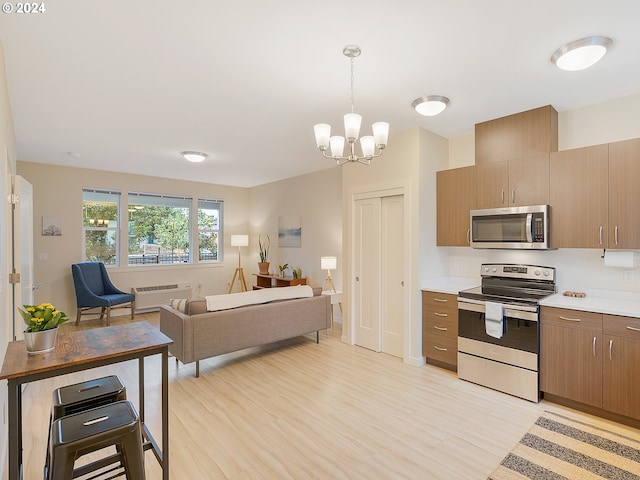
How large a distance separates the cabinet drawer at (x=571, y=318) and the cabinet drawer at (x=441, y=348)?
2.94 feet

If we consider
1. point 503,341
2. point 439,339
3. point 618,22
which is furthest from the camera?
point 439,339

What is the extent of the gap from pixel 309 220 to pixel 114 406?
4.85 metres

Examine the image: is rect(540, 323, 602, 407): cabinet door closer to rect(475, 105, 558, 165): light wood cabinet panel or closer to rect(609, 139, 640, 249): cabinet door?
rect(609, 139, 640, 249): cabinet door

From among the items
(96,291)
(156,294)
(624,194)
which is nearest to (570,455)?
(624,194)

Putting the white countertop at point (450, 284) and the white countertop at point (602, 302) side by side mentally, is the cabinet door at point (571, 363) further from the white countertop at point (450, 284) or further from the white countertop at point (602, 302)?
the white countertop at point (450, 284)

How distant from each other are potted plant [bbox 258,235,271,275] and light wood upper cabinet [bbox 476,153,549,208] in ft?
15.4

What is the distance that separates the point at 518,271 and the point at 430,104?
1902mm

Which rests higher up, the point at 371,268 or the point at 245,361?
the point at 371,268

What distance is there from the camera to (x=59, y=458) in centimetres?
144

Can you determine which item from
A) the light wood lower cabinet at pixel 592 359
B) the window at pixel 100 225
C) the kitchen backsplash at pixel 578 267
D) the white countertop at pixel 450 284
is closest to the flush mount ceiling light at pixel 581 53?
the kitchen backsplash at pixel 578 267

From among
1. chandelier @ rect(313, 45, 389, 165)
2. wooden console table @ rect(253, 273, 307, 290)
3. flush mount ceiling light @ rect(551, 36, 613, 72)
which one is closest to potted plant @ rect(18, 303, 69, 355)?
chandelier @ rect(313, 45, 389, 165)

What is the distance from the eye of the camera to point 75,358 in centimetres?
170

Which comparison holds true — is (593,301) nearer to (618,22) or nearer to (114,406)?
(618,22)

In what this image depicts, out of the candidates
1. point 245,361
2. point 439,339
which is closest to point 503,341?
point 439,339
